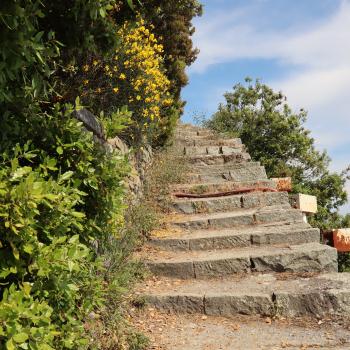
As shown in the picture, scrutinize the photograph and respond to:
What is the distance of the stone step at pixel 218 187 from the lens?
7.62m

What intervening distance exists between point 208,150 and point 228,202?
3174 mm

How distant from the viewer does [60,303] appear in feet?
8.66

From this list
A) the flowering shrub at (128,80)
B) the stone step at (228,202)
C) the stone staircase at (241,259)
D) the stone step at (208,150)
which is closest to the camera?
the stone staircase at (241,259)

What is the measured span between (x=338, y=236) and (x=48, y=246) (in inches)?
237

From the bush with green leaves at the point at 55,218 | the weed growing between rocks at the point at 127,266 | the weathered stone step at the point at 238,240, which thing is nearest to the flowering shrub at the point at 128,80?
the weed growing between rocks at the point at 127,266

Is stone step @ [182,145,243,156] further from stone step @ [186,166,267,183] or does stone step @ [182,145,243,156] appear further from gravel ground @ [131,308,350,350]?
gravel ground @ [131,308,350,350]

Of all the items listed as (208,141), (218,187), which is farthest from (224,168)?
(208,141)

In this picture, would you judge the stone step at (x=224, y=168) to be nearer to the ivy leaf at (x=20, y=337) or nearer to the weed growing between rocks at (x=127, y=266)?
the weed growing between rocks at (x=127, y=266)

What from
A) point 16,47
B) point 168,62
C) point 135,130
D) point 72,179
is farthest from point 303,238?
point 168,62

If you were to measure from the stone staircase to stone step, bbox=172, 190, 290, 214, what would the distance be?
2 cm

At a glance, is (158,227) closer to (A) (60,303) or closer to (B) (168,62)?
(A) (60,303)

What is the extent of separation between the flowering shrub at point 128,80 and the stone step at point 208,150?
2669 mm

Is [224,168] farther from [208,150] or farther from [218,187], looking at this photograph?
[208,150]

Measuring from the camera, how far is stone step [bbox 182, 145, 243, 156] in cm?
986
